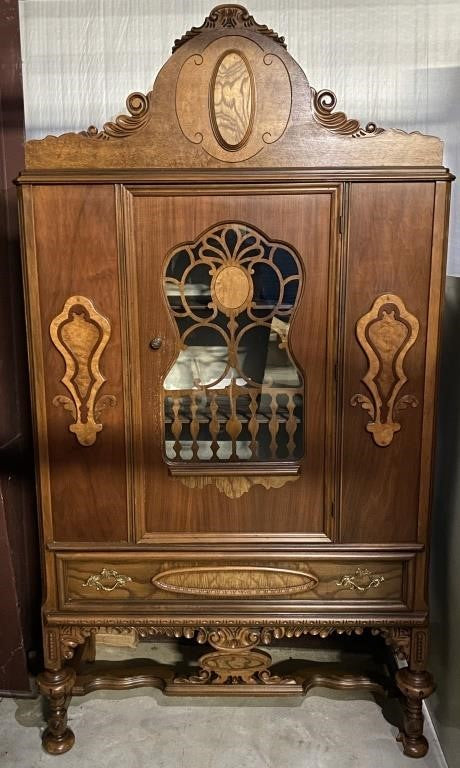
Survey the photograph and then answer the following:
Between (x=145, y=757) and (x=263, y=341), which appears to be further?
(x=145, y=757)

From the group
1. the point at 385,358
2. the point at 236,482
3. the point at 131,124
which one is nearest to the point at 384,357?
the point at 385,358

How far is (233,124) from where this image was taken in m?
1.31

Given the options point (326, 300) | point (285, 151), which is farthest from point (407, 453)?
point (285, 151)

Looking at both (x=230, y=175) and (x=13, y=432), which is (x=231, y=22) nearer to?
(x=230, y=175)

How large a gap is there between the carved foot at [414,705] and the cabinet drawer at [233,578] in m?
0.19

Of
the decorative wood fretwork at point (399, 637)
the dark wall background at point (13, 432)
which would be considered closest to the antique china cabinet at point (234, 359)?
the decorative wood fretwork at point (399, 637)

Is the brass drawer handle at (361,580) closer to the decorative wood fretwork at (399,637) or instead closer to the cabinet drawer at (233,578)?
the cabinet drawer at (233,578)

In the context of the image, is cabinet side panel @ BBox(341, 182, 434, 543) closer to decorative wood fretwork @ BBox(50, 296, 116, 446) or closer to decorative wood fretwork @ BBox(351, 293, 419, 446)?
decorative wood fretwork @ BBox(351, 293, 419, 446)

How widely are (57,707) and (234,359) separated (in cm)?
93

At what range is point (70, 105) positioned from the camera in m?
1.76

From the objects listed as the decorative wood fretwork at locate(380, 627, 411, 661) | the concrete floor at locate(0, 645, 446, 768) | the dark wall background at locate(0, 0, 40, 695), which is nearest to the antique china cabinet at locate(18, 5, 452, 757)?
the decorative wood fretwork at locate(380, 627, 411, 661)

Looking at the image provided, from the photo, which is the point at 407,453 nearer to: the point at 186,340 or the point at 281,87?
the point at 186,340

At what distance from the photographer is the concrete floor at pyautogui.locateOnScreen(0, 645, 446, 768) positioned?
5.12 feet

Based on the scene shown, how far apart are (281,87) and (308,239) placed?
0.99 ft
